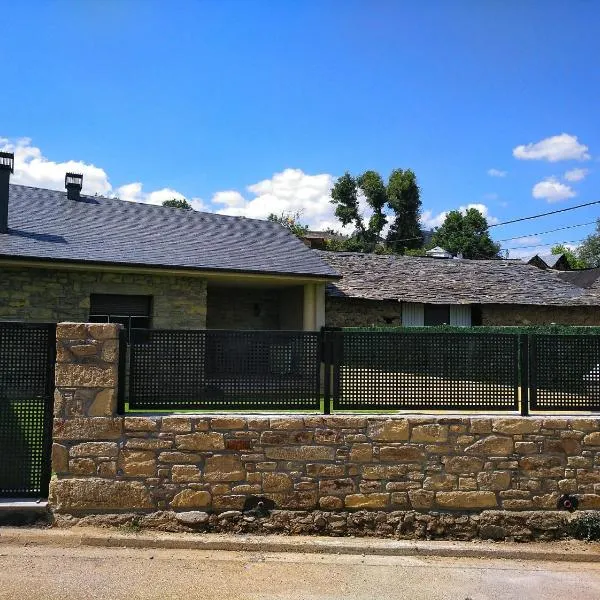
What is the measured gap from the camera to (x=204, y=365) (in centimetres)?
569

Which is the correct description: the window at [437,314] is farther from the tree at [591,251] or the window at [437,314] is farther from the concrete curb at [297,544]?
the tree at [591,251]

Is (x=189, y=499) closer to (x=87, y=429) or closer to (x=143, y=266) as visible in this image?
(x=87, y=429)

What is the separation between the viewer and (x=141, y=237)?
15547 millimetres

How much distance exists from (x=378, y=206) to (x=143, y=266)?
3184 cm

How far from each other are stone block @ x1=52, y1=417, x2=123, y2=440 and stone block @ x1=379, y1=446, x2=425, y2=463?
243 centimetres

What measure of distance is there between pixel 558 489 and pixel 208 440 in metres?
3.34

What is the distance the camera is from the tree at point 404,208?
139 feet

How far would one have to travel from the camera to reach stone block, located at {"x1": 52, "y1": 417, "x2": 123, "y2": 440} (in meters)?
5.28

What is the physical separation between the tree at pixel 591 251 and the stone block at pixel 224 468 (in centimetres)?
5551

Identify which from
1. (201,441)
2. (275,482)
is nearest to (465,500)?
(275,482)

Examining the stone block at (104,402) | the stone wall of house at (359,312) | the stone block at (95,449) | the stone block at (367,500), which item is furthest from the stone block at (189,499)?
the stone wall of house at (359,312)

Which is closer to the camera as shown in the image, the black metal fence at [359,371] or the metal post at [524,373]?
the black metal fence at [359,371]

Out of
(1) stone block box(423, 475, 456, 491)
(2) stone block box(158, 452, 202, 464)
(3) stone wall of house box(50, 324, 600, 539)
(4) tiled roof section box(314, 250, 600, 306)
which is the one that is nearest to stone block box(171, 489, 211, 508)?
(3) stone wall of house box(50, 324, 600, 539)

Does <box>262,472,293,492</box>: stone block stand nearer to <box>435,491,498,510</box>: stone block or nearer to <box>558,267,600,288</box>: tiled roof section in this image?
<box>435,491,498,510</box>: stone block
